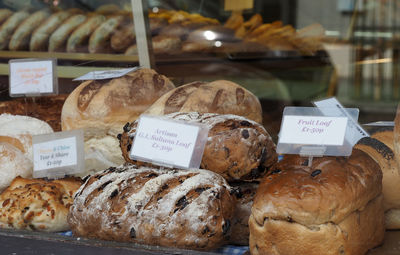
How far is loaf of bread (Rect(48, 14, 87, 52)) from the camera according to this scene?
2.78 meters

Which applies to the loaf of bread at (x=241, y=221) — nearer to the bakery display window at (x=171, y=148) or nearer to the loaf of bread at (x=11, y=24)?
the bakery display window at (x=171, y=148)

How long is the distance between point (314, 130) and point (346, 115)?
16 cm

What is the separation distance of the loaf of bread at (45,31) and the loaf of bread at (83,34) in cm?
12

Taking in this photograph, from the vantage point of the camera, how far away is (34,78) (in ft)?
8.27

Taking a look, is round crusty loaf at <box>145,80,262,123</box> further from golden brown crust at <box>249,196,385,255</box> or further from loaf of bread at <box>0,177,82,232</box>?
golden brown crust at <box>249,196,385,255</box>

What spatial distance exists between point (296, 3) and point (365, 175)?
3.68 m

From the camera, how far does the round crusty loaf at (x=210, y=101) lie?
6.68 ft

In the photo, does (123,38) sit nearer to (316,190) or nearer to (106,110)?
(106,110)

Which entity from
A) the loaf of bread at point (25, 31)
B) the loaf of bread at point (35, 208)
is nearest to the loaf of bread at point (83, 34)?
the loaf of bread at point (25, 31)

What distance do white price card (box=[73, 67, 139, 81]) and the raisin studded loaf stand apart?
686 millimetres

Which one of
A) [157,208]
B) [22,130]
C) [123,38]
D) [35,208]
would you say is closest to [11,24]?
[123,38]

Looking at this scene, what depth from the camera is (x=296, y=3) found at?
4988 mm

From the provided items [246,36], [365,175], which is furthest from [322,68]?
[365,175]

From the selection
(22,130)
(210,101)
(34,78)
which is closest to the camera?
(210,101)
